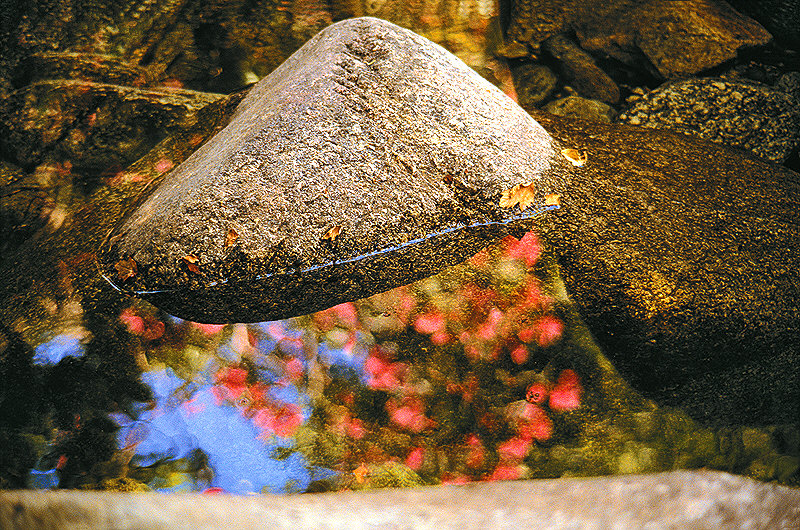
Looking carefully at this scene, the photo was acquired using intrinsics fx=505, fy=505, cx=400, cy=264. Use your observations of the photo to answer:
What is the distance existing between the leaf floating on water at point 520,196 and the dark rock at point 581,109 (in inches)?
43.9

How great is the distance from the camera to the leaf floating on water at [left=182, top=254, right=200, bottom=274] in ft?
7.47

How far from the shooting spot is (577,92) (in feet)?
12.1

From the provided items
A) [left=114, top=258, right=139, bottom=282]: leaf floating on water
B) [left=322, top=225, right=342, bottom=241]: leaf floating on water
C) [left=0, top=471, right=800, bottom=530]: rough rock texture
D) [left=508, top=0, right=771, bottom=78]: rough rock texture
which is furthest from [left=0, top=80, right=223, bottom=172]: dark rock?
[left=508, top=0, right=771, bottom=78]: rough rock texture

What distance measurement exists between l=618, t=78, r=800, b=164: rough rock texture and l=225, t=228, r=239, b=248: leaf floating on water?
2680mm

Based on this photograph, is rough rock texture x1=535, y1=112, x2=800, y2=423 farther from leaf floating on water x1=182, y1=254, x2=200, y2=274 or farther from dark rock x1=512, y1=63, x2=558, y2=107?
leaf floating on water x1=182, y1=254, x2=200, y2=274

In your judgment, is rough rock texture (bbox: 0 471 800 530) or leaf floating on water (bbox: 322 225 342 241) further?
leaf floating on water (bbox: 322 225 342 241)

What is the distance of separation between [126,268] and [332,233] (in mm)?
969

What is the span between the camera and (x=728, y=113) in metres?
3.35

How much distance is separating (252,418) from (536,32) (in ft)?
12.0

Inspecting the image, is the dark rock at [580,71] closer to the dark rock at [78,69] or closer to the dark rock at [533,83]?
the dark rock at [533,83]

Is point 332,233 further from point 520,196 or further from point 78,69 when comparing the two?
point 78,69

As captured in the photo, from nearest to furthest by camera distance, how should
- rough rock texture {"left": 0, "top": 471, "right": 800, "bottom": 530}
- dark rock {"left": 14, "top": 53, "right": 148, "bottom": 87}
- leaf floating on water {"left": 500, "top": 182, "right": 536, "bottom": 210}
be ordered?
rough rock texture {"left": 0, "top": 471, "right": 800, "bottom": 530} < leaf floating on water {"left": 500, "top": 182, "right": 536, "bottom": 210} < dark rock {"left": 14, "top": 53, "right": 148, "bottom": 87}

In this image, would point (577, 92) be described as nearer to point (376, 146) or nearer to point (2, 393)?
point (376, 146)

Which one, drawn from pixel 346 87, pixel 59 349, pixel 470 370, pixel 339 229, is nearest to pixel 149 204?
pixel 59 349
